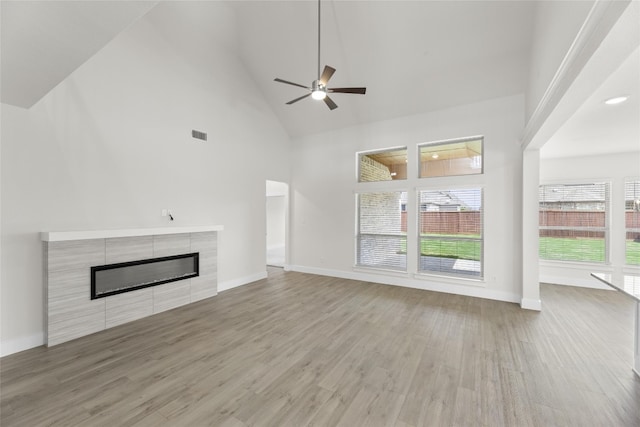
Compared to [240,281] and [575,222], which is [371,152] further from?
[575,222]

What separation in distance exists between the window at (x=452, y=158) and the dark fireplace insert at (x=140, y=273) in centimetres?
488

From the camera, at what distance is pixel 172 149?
4.38 meters

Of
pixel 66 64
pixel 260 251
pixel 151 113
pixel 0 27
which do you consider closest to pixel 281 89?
pixel 151 113

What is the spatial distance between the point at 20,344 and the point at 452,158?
6973mm

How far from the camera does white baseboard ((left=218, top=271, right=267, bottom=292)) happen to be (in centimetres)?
514

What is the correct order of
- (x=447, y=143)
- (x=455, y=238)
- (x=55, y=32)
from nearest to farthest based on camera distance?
(x=55, y=32) < (x=455, y=238) < (x=447, y=143)

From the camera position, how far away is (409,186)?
5.51 metres

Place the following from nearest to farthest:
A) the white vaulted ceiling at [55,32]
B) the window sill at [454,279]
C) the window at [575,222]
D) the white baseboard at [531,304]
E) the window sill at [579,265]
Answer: the white vaulted ceiling at [55,32]
the white baseboard at [531,304]
the window sill at [454,279]
the window sill at [579,265]
the window at [575,222]

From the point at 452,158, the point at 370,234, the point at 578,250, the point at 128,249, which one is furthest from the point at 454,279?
the point at 128,249

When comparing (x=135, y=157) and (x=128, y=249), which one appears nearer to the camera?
(x=128, y=249)

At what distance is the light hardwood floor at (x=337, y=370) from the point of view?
6.47 feet

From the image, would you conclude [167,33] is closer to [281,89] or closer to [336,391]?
[281,89]

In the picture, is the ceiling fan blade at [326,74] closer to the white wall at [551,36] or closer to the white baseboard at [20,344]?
the white wall at [551,36]

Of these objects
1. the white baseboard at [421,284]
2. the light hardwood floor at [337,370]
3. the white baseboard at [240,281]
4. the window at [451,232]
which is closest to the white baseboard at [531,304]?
the light hardwood floor at [337,370]
